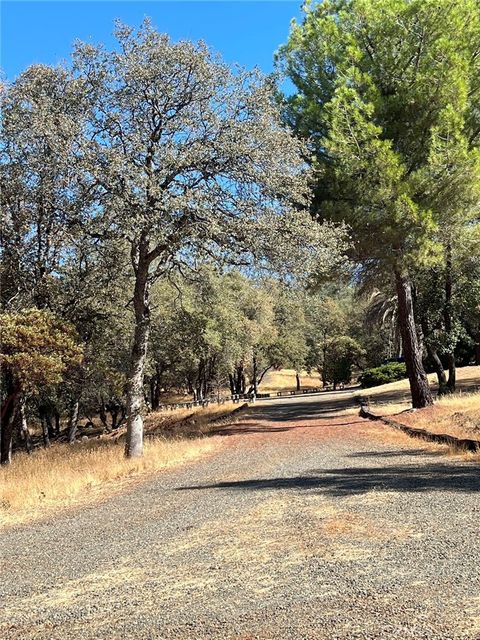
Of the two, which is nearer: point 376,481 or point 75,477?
point 376,481

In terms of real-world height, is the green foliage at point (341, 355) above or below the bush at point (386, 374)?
above

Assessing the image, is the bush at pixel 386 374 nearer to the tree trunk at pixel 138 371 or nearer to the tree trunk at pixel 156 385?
the tree trunk at pixel 156 385

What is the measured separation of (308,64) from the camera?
1969cm

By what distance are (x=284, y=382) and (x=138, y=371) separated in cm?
8028

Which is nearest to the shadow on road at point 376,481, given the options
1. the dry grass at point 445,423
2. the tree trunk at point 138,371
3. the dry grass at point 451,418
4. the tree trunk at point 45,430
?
the dry grass at point 445,423

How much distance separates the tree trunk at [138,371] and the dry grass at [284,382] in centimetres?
7151

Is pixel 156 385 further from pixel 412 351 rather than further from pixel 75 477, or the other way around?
pixel 75 477

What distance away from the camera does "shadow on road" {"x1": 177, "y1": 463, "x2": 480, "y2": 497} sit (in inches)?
328

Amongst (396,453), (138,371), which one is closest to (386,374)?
(138,371)

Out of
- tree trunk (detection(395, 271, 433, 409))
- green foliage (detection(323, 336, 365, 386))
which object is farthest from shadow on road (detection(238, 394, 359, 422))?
green foliage (detection(323, 336, 365, 386))

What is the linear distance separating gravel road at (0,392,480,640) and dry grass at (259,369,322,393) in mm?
77854

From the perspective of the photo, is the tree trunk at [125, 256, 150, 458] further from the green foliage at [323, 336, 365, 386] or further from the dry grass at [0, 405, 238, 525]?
the green foliage at [323, 336, 365, 386]

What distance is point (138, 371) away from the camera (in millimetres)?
15141

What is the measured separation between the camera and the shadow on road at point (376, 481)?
27.4 feet
